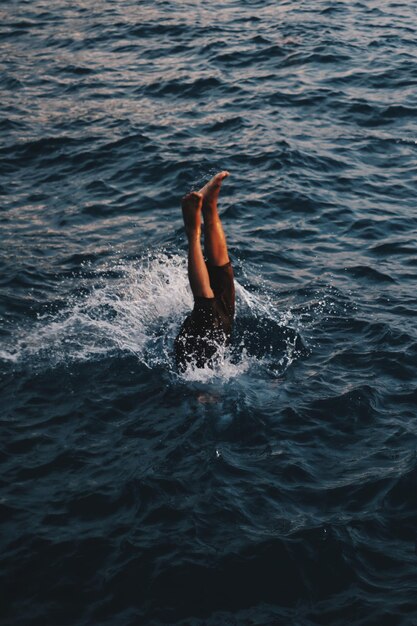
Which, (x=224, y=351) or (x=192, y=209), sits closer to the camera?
(x=192, y=209)

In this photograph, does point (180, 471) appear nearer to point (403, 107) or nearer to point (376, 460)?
point (376, 460)

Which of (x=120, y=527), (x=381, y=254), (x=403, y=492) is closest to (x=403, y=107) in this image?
(x=381, y=254)

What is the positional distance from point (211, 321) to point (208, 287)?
424 mm

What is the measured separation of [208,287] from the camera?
9.02m

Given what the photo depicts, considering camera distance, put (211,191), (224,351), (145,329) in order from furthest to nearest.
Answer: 1. (145,329)
2. (224,351)
3. (211,191)

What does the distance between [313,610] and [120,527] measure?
1.94 m

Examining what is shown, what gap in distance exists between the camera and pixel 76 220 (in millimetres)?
13891

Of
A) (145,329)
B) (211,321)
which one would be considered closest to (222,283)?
(211,321)

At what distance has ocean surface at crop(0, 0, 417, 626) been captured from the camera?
23.5ft

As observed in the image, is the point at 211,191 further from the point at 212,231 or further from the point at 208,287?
the point at 208,287

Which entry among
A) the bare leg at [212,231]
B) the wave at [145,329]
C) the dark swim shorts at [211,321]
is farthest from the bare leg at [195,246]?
the wave at [145,329]

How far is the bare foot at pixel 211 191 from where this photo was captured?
906cm

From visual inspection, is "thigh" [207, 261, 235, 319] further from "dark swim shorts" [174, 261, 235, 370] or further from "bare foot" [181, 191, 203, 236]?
"bare foot" [181, 191, 203, 236]

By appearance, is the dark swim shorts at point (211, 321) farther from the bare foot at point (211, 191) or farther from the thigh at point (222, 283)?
the bare foot at point (211, 191)
